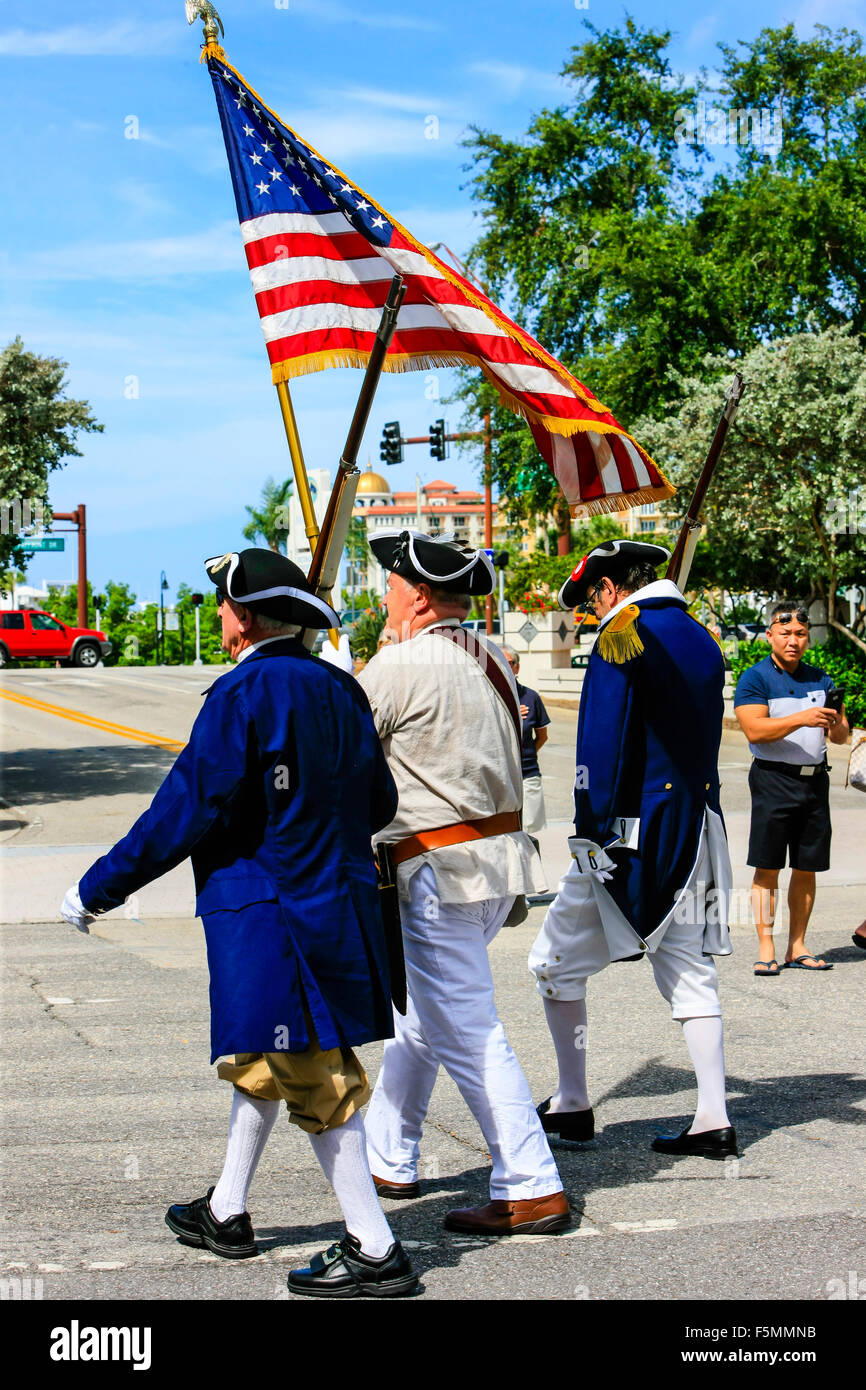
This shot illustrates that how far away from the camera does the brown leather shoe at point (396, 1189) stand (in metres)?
4.26

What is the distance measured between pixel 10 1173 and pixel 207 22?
4471mm

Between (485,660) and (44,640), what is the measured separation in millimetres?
38874

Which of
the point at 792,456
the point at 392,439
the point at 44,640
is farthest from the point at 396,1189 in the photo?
the point at 44,640

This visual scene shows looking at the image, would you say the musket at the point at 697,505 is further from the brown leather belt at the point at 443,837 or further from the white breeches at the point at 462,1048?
the white breeches at the point at 462,1048

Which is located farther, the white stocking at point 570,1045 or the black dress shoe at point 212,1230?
the white stocking at point 570,1045

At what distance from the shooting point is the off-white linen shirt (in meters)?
4.03

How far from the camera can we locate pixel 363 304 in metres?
5.36

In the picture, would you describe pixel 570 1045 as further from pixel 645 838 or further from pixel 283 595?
pixel 283 595

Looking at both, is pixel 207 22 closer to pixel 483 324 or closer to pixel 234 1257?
pixel 483 324

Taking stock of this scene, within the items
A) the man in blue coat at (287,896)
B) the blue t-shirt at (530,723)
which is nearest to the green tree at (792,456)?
the blue t-shirt at (530,723)

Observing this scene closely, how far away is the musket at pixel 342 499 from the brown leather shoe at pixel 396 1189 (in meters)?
1.73

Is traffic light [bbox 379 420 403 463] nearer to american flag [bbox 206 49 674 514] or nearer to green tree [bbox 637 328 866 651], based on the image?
green tree [bbox 637 328 866 651]

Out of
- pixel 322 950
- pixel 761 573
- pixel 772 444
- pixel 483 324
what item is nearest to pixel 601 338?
pixel 761 573

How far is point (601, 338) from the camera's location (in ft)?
105
